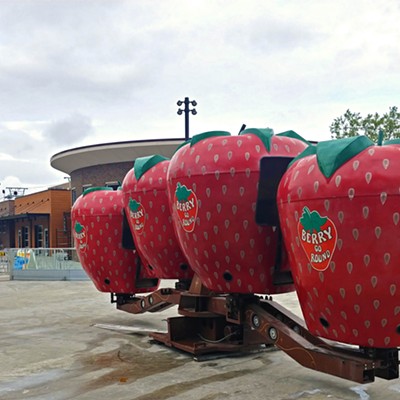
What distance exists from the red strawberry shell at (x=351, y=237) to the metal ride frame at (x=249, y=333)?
353 mm

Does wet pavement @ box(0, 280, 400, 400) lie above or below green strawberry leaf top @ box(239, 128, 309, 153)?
below

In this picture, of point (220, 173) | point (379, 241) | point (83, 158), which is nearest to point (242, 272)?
point (220, 173)

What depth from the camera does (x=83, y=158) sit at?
27.9 metres

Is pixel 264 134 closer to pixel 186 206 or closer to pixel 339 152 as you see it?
pixel 186 206

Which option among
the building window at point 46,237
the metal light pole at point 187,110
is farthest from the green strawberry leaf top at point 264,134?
the building window at point 46,237

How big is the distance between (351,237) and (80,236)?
5.46 m

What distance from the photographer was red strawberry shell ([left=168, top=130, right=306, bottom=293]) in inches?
210

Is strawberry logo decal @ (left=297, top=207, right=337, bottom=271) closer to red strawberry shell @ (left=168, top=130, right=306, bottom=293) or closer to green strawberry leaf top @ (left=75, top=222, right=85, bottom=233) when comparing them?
red strawberry shell @ (left=168, top=130, right=306, bottom=293)

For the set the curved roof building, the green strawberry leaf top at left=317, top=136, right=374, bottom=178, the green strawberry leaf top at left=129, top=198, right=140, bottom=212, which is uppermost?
the curved roof building

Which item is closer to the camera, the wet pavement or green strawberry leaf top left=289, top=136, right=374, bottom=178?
green strawberry leaf top left=289, top=136, right=374, bottom=178

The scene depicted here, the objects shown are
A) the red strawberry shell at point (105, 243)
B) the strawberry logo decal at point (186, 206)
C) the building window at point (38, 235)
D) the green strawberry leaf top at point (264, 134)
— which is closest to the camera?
the green strawberry leaf top at point (264, 134)

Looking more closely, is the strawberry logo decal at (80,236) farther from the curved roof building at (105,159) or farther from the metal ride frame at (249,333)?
the curved roof building at (105,159)

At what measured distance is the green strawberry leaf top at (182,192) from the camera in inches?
223

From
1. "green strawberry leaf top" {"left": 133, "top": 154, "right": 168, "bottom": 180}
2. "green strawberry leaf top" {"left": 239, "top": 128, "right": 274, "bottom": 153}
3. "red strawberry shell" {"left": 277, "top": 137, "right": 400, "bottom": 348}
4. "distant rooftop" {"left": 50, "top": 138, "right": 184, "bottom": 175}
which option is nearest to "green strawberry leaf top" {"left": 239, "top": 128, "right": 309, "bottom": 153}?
"green strawberry leaf top" {"left": 239, "top": 128, "right": 274, "bottom": 153}
